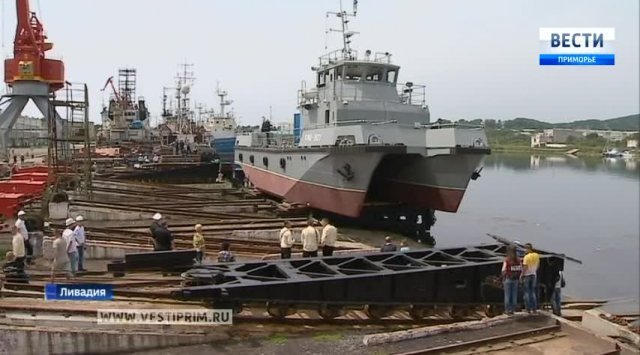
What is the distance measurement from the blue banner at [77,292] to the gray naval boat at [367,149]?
1175 cm

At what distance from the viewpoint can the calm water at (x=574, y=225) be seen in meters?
18.7

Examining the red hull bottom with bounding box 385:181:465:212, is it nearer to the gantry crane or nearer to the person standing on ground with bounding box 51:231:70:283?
the person standing on ground with bounding box 51:231:70:283

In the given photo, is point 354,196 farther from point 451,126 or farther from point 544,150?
point 544,150

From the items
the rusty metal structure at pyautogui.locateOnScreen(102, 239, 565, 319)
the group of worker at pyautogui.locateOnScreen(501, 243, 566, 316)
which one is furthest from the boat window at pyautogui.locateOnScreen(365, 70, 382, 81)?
the group of worker at pyautogui.locateOnScreen(501, 243, 566, 316)

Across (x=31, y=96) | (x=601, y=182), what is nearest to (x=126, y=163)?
(x=31, y=96)

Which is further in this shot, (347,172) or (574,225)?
(574,225)

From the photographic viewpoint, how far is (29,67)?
33.4 meters

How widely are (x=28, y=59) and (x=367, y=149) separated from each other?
Answer: 1003 inches

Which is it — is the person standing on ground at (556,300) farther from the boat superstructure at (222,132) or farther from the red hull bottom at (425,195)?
the boat superstructure at (222,132)

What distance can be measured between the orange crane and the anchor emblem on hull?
875 inches

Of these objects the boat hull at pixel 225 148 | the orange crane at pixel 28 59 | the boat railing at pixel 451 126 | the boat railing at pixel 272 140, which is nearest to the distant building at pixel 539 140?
the boat hull at pixel 225 148

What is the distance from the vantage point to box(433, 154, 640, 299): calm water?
736 inches

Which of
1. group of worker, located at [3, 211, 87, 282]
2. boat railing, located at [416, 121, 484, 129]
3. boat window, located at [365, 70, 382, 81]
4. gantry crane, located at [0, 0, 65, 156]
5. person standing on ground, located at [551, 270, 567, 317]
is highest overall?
gantry crane, located at [0, 0, 65, 156]

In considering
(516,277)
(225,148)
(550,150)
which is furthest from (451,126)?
(550,150)
